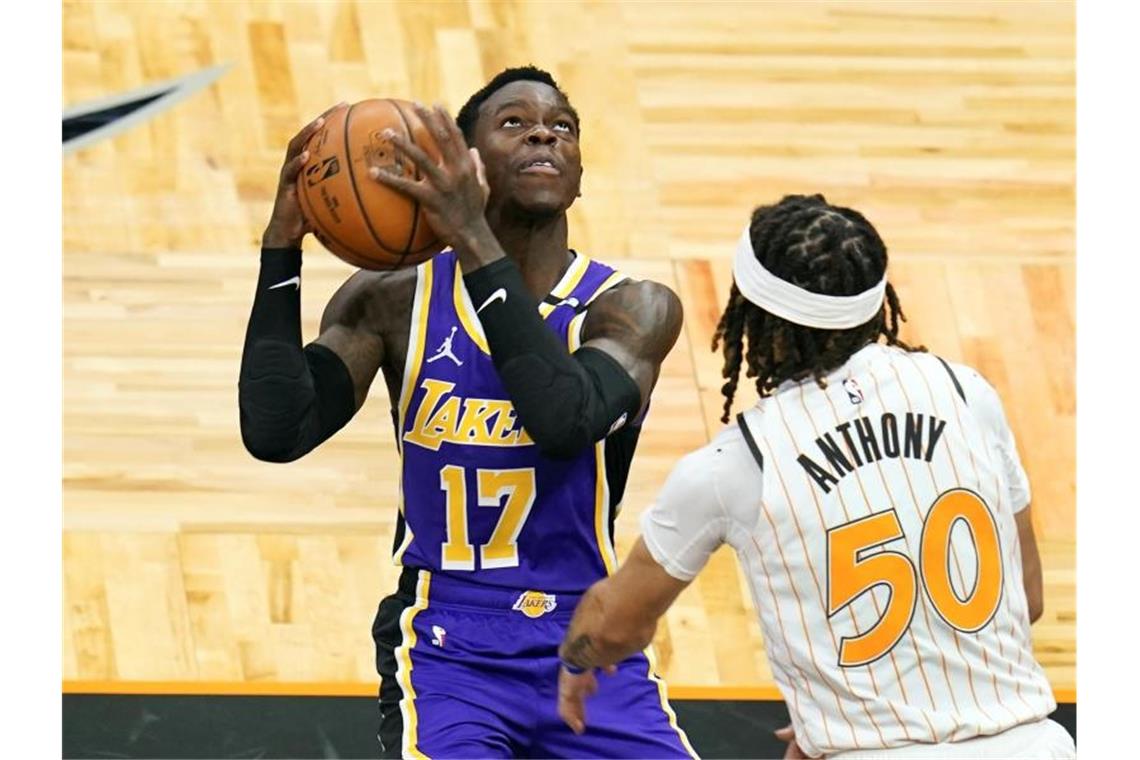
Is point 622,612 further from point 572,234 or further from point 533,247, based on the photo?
point 572,234

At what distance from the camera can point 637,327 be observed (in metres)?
3.81

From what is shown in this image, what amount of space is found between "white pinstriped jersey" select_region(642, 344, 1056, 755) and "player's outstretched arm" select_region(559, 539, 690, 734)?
50 mm

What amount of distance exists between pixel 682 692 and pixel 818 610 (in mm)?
2915

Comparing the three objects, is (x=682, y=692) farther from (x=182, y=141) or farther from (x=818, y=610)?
(x=182, y=141)

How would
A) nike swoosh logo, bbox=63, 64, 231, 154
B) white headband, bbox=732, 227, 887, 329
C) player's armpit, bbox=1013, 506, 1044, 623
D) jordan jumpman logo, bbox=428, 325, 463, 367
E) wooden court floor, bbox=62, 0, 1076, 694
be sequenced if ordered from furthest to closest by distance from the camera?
nike swoosh logo, bbox=63, 64, 231, 154 → wooden court floor, bbox=62, 0, 1076, 694 → jordan jumpman logo, bbox=428, 325, 463, 367 → player's armpit, bbox=1013, 506, 1044, 623 → white headband, bbox=732, 227, 887, 329

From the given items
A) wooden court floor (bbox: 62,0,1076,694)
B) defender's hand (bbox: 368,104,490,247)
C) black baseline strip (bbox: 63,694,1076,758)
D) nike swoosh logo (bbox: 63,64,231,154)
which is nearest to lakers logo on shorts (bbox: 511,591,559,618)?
defender's hand (bbox: 368,104,490,247)

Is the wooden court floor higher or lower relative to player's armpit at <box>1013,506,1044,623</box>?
lower

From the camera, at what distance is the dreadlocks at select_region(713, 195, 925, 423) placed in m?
2.99

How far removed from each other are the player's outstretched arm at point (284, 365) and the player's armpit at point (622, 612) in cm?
85

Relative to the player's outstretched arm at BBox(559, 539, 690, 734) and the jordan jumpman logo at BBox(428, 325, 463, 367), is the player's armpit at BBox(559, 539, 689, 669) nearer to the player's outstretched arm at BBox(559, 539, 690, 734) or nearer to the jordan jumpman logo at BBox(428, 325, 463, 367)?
the player's outstretched arm at BBox(559, 539, 690, 734)

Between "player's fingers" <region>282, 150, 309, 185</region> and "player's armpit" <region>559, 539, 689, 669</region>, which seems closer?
"player's armpit" <region>559, 539, 689, 669</region>

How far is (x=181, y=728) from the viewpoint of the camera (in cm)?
540

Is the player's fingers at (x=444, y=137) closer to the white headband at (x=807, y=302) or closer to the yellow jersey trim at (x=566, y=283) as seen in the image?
the yellow jersey trim at (x=566, y=283)

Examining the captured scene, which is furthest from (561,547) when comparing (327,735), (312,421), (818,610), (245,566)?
(245,566)
